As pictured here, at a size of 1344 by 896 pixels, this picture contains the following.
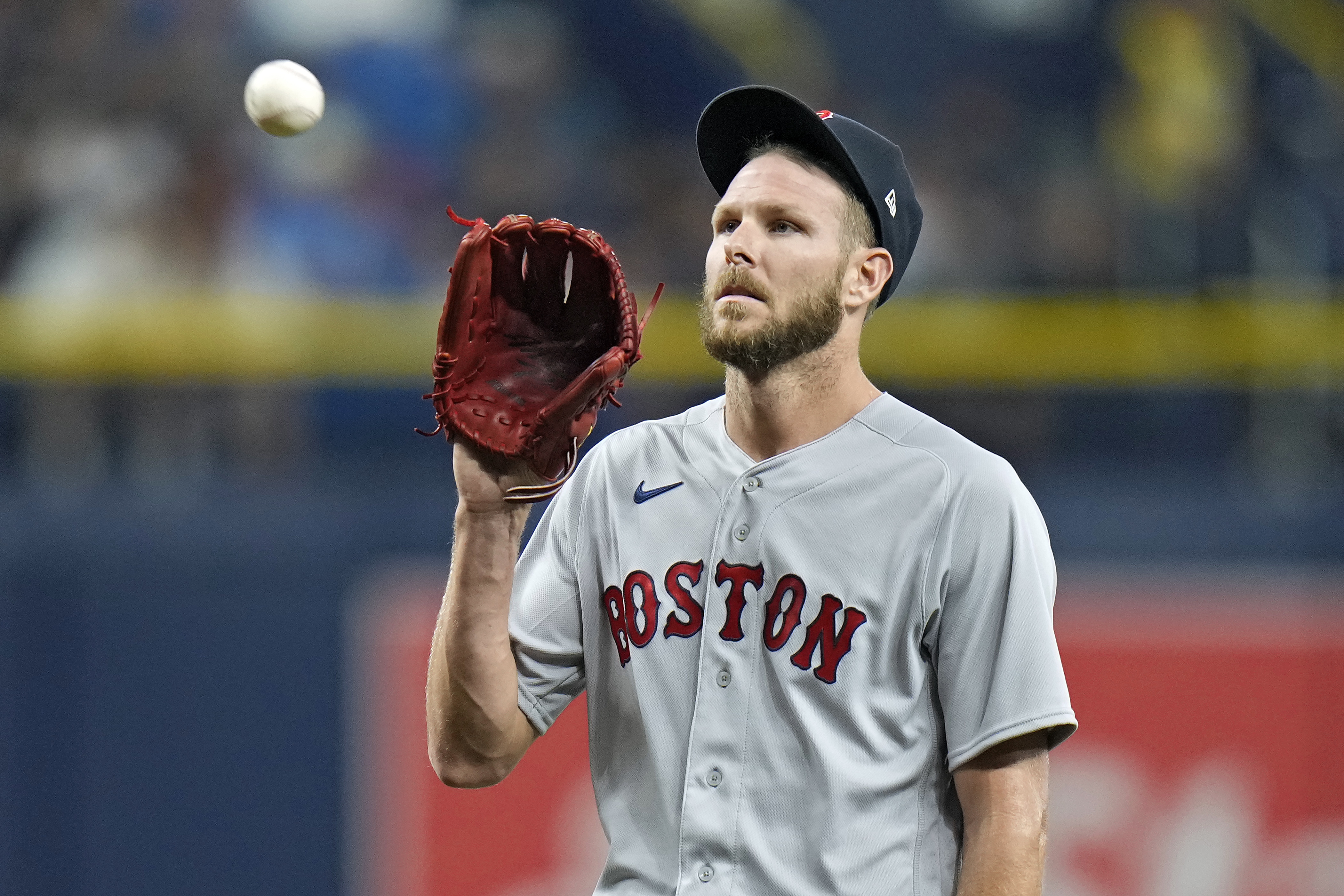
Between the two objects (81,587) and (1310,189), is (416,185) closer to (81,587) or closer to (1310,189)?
(81,587)

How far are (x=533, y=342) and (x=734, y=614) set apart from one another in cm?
50

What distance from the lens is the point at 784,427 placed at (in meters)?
2.41

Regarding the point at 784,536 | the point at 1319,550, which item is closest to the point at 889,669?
the point at 784,536

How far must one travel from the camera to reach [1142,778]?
16.8ft

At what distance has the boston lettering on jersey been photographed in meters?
2.26

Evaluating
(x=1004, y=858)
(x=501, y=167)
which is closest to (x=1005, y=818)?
(x=1004, y=858)

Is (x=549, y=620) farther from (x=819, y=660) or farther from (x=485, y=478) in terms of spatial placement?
(x=819, y=660)

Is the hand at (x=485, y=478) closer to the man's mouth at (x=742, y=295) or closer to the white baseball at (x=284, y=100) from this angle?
the man's mouth at (x=742, y=295)

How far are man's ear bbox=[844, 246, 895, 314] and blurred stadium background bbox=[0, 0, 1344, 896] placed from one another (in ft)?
9.79

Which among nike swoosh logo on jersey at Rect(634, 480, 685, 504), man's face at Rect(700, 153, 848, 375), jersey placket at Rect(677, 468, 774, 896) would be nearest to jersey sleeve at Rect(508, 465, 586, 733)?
nike swoosh logo on jersey at Rect(634, 480, 685, 504)

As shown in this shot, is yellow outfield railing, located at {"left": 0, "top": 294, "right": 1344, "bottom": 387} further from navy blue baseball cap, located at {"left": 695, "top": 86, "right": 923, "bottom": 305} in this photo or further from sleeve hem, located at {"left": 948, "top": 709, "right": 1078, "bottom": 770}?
sleeve hem, located at {"left": 948, "top": 709, "right": 1078, "bottom": 770}

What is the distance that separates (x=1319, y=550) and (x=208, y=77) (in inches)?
165

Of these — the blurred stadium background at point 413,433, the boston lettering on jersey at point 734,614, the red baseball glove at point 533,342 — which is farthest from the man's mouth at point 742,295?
the blurred stadium background at point 413,433

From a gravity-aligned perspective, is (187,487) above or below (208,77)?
below
